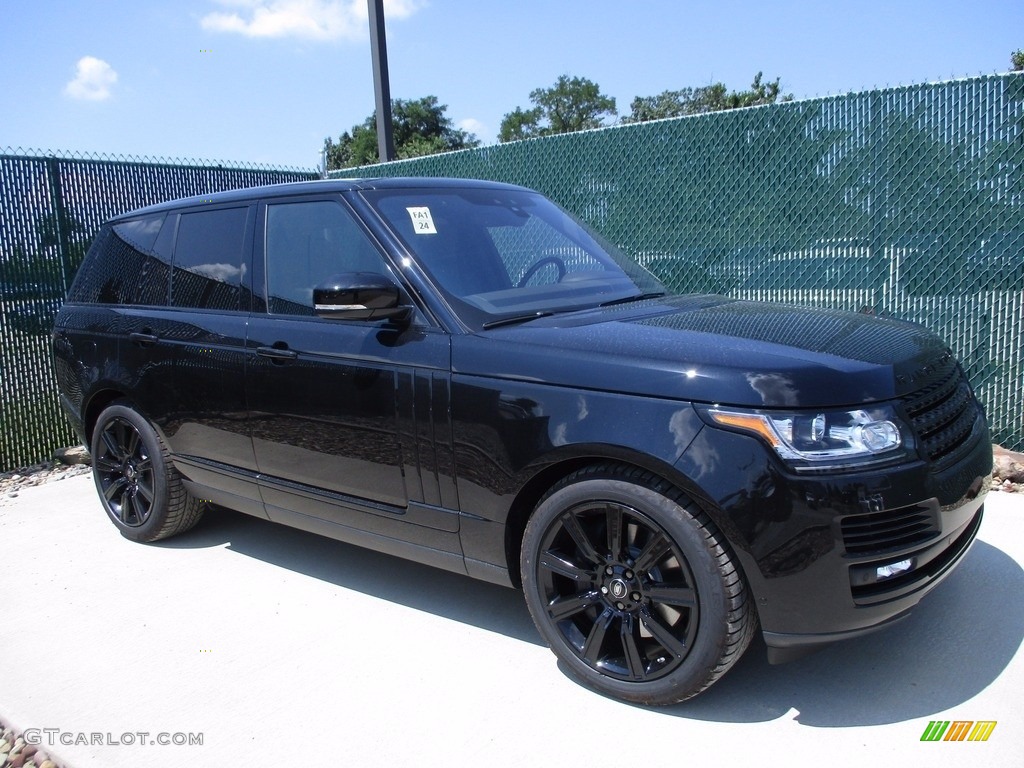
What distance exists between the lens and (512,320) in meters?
Result: 3.13

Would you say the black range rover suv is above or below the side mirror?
below

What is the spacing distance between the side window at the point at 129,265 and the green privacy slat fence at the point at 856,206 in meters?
3.75

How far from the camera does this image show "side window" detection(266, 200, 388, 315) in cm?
344

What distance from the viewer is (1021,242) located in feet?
16.6

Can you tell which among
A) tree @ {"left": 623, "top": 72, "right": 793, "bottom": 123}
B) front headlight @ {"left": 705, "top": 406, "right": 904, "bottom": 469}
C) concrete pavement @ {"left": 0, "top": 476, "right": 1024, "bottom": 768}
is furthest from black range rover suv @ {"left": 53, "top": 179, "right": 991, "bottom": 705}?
tree @ {"left": 623, "top": 72, "right": 793, "bottom": 123}

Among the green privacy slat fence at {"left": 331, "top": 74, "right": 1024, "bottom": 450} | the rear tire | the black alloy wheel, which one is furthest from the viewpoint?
the green privacy slat fence at {"left": 331, "top": 74, "right": 1024, "bottom": 450}

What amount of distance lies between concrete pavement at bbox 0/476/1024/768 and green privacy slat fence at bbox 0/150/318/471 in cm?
285

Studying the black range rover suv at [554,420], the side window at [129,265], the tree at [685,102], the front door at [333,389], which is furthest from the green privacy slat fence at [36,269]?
the tree at [685,102]

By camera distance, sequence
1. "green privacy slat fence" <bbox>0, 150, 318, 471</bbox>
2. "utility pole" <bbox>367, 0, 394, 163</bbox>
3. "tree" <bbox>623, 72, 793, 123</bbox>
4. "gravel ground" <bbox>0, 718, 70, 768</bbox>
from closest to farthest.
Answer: "gravel ground" <bbox>0, 718, 70, 768</bbox> → "green privacy slat fence" <bbox>0, 150, 318, 471</bbox> → "utility pole" <bbox>367, 0, 394, 163</bbox> → "tree" <bbox>623, 72, 793, 123</bbox>

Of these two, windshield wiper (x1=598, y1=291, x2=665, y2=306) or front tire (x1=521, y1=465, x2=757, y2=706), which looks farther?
windshield wiper (x1=598, y1=291, x2=665, y2=306)

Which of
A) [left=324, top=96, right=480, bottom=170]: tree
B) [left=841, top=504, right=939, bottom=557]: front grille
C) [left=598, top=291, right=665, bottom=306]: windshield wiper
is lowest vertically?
[left=841, top=504, right=939, bottom=557]: front grille

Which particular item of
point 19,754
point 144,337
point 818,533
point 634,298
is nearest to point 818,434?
point 818,533

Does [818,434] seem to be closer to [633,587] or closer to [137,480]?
[633,587]

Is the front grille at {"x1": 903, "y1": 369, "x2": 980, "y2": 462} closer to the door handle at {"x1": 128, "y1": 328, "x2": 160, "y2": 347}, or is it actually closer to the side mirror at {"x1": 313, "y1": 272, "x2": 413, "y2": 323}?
the side mirror at {"x1": 313, "y1": 272, "x2": 413, "y2": 323}
